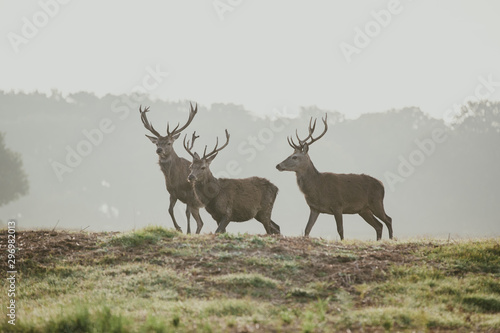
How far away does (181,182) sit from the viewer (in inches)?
638

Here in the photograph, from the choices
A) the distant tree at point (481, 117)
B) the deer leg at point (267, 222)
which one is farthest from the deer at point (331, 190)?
the distant tree at point (481, 117)

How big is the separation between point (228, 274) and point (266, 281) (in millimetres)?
700

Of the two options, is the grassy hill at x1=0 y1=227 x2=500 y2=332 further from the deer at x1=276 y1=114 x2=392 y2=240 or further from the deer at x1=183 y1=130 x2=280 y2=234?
the deer at x1=276 y1=114 x2=392 y2=240

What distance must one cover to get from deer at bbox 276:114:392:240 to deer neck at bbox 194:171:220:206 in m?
1.64

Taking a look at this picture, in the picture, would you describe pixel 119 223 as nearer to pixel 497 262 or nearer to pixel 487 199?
pixel 487 199

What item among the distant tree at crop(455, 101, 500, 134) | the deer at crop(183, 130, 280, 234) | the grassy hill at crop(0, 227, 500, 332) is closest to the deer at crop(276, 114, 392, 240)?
the deer at crop(183, 130, 280, 234)

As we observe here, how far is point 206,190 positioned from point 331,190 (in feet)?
10.2

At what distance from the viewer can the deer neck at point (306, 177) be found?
1564cm

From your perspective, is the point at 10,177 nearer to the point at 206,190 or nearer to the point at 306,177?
the point at 206,190

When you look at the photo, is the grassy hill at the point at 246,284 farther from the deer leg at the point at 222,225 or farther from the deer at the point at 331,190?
the deer at the point at 331,190

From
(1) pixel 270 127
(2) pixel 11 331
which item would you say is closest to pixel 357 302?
(2) pixel 11 331

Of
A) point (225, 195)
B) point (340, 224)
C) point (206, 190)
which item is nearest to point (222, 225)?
point (225, 195)

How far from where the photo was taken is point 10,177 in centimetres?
4775

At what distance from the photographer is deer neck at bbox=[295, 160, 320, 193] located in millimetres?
15641
